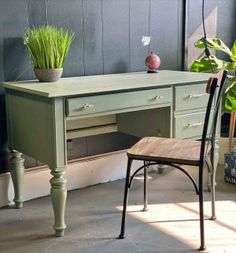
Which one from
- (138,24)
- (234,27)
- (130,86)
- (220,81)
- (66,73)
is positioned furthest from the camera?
(234,27)

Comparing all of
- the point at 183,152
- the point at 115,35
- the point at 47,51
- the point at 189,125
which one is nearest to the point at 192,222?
the point at 183,152

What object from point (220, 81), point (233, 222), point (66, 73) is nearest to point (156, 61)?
point (66, 73)

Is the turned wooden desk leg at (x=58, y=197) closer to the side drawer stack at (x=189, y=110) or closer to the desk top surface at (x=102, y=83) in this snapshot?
the desk top surface at (x=102, y=83)

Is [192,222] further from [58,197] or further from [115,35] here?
[115,35]

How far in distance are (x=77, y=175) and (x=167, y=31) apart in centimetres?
125

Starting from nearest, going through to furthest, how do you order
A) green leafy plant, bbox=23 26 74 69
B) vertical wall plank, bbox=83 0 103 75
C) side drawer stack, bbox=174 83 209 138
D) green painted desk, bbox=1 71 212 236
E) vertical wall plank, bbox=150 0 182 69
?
green painted desk, bbox=1 71 212 236
green leafy plant, bbox=23 26 74 69
side drawer stack, bbox=174 83 209 138
vertical wall plank, bbox=83 0 103 75
vertical wall plank, bbox=150 0 182 69

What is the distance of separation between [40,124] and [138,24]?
122 cm

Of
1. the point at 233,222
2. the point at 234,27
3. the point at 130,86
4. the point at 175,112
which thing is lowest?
the point at 233,222

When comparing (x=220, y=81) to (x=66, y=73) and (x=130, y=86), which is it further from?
(x=66, y=73)

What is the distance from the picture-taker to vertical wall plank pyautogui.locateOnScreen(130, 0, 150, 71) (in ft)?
10.4

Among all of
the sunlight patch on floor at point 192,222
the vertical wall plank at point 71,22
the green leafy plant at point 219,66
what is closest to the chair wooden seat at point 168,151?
the sunlight patch on floor at point 192,222

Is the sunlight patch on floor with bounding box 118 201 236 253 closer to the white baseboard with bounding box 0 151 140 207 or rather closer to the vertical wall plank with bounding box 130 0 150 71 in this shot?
the white baseboard with bounding box 0 151 140 207

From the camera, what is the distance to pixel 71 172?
303 cm

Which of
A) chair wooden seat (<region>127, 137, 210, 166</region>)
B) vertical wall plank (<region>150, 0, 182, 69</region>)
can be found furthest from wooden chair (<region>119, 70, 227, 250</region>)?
vertical wall plank (<region>150, 0, 182, 69</region>)
